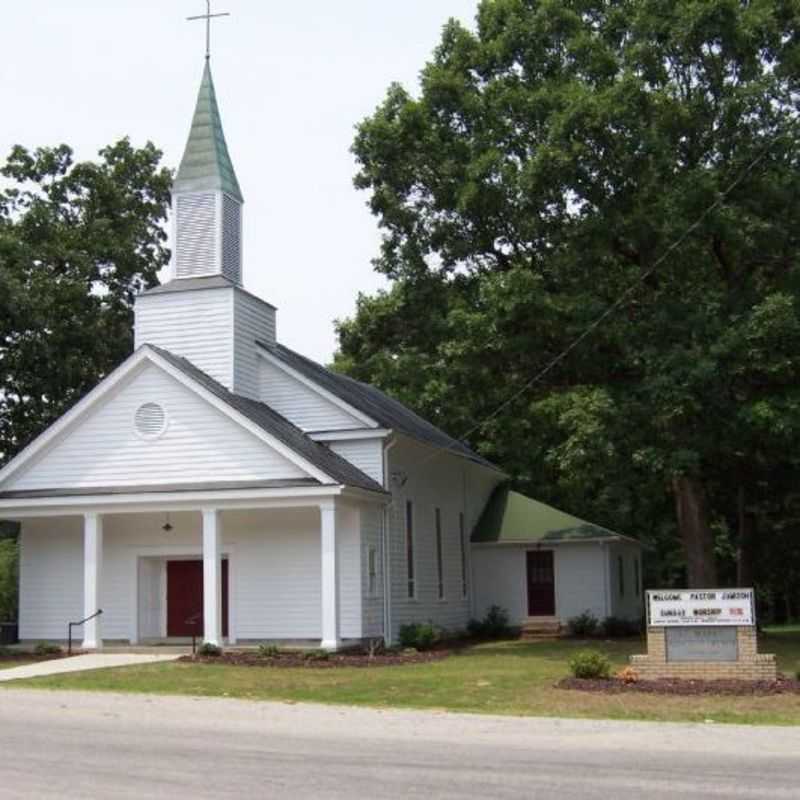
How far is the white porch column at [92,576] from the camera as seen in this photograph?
86.7 ft

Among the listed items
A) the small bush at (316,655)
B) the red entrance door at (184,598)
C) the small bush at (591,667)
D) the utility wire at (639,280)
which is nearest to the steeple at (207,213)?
the red entrance door at (184,598)

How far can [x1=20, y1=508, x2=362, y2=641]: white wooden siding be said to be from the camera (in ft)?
88.4

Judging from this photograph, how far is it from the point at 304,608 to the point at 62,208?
70.6 ft

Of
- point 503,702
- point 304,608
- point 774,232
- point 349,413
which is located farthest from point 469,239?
point 503,702

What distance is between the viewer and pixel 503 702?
16609 millimetres

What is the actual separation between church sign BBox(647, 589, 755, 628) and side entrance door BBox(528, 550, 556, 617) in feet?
56.2

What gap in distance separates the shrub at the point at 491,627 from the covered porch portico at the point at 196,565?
805cm

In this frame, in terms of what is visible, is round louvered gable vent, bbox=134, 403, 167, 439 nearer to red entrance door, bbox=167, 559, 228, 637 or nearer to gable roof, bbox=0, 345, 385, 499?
gable roof, bbox=0, 345, 385, 499

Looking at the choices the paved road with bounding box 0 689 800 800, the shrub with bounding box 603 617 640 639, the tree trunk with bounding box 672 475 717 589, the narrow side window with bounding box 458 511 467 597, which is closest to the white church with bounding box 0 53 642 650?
the narrow side window with bounding box 458 511 467 597

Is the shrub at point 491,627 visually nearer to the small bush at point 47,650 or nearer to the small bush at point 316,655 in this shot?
the small bush at point 316,655

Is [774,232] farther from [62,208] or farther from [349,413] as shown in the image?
[62,208]

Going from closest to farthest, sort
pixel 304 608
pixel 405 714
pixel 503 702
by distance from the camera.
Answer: pixel 405 714 < pixel 503 702 < pixel 304 608

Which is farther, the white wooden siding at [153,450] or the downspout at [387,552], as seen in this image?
the downspout at [387,552]

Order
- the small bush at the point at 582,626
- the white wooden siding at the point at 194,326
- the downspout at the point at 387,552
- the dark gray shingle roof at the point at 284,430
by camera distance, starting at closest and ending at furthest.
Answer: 1. the dark gray shingle roof at the point at 284,430
2. the downspout at the point at 387,552
3. the white wooden siding at the point at 194,326
4. the small bush at the point at 582,626
